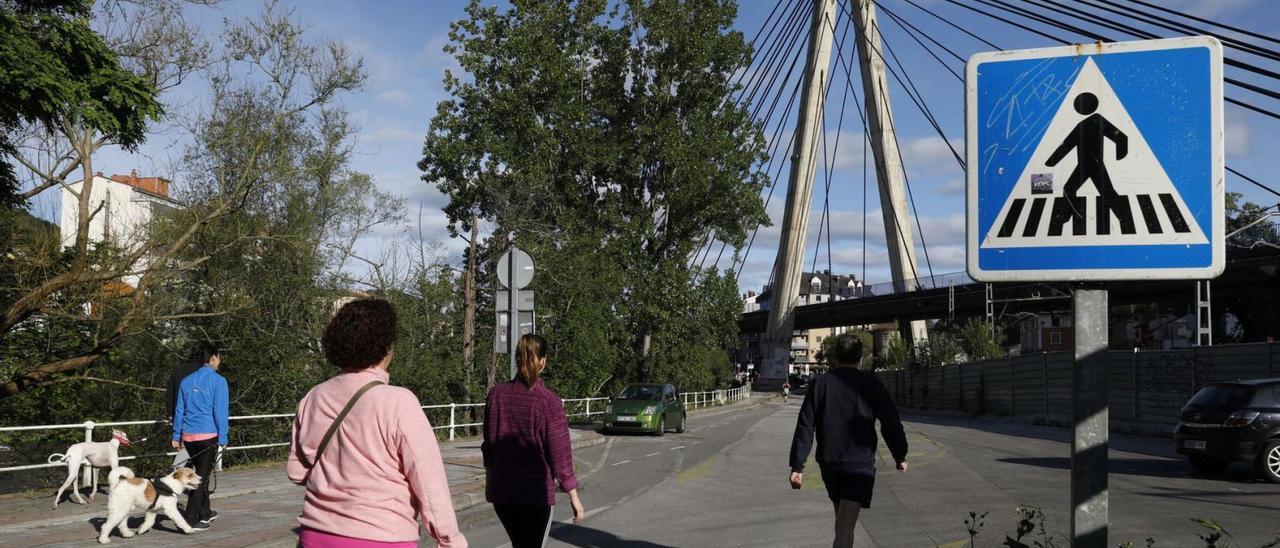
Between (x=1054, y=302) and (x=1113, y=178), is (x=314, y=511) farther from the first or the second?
(x=1054, y=302)

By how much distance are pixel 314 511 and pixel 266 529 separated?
22.4 feet

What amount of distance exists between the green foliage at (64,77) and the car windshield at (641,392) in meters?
18.7

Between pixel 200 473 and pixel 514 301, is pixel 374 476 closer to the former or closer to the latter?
pixel 200 473

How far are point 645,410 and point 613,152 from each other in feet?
45.0

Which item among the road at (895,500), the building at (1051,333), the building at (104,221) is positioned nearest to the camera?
the road at (895,500)

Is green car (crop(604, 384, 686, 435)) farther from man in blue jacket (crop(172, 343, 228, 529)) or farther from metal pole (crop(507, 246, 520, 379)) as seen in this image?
man in blue jacket (crop(172, 343, 228, 529))

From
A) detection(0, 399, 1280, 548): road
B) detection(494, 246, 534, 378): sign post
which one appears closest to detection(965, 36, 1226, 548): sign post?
detection(0, 399, 1280, 548): road

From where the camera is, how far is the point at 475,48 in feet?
122

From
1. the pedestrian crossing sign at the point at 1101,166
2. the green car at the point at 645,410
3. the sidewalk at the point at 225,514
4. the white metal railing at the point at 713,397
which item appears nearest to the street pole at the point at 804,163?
the white metal railing at the point at 713,397

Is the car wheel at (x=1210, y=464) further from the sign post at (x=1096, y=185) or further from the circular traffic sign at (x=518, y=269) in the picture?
the sign post at (x=1096, y=185)

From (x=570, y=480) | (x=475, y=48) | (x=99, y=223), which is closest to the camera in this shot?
(x=570, y=480)

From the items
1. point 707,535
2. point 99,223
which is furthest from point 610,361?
point 707,535

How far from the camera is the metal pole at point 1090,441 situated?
3.07 meters

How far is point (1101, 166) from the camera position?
3.22 m
